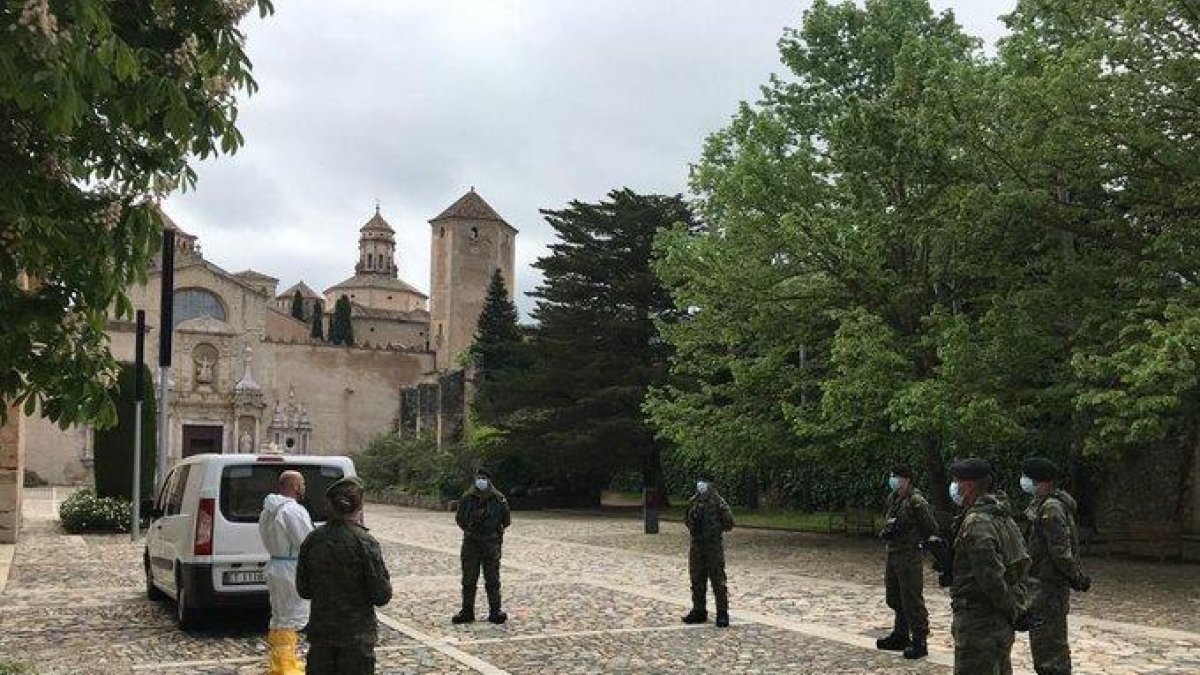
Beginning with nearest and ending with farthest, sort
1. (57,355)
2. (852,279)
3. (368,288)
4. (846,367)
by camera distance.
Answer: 1. (57,355)
2. (846,367)
3. (852,279)
4. (368,288)

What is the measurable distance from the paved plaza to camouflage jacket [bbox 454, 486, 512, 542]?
963mm

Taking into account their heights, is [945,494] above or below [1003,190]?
below

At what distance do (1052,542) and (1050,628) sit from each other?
0.66 m

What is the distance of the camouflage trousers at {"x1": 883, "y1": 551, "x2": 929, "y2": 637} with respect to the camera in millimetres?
9930

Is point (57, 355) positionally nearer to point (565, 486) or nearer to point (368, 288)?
point (565, 486)

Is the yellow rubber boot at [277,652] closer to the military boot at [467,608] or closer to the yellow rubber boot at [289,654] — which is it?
the yellow rubber boot at [289,654]

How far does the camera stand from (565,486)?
41156mm

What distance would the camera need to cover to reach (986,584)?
6.38 m

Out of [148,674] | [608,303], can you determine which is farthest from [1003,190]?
[608,303]

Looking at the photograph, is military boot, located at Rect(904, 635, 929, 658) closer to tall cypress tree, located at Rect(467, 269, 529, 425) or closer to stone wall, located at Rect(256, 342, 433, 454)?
tall cypress tree, located at Rect(467, 269, 529, 425)

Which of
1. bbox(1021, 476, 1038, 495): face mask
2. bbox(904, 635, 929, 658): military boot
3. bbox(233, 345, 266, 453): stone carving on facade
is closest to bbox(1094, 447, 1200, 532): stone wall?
bbox(904, 635, 929, 658): military boot

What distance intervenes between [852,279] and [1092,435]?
211 inches

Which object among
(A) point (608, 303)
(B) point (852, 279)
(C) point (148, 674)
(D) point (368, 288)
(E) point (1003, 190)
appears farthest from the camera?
(D) point (368, 288)

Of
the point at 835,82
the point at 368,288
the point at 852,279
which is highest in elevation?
the point at 368,288
